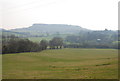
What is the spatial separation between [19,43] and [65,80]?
3424 inches

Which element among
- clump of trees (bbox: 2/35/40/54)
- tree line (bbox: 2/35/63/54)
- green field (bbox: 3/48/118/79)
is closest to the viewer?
green field (bbox: 3/48/118/79)

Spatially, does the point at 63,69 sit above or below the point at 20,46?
below

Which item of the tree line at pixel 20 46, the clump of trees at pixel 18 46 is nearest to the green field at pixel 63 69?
the clump of trees at pixel 18 46

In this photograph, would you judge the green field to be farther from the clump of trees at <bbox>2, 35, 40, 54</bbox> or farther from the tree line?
the tree line

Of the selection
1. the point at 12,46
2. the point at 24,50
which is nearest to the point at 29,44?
the point at 24,50

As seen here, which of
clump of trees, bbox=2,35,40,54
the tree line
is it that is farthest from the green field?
the tree line

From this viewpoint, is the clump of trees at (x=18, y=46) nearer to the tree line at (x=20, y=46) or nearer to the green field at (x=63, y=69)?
the tree line at (x=20, y=46)

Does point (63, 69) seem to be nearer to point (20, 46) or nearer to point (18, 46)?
point (18, 46)

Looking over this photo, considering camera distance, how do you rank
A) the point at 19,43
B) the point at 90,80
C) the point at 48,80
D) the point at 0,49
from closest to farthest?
the point at 90,80, the point at 48,80, the point at 0,49, the point at 19,43

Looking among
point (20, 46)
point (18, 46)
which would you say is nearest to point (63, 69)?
point (18, 46)

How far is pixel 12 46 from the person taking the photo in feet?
324

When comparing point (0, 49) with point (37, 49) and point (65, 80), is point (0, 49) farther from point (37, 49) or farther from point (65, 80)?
point (65, 80)

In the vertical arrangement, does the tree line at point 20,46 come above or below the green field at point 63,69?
above

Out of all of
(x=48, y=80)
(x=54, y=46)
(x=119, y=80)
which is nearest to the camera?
(x=119, y=80)
